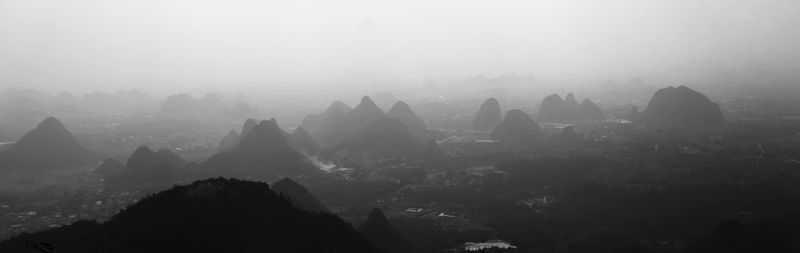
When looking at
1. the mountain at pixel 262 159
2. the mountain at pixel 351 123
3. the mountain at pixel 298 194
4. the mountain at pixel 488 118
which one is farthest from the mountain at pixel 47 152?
the mountain at pixel 488 118

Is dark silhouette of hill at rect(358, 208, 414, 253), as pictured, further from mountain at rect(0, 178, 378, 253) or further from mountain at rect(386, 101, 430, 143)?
mountain at rect(386, 101, 430, 143)

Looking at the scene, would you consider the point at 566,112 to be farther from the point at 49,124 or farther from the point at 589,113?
the point at 49,124

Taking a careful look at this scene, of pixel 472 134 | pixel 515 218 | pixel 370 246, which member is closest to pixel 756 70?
pixel 472 134

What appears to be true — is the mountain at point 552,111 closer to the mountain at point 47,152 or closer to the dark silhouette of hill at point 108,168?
the dark silhouette of hill at point 108,168

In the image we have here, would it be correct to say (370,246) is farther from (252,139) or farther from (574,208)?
(252,139)

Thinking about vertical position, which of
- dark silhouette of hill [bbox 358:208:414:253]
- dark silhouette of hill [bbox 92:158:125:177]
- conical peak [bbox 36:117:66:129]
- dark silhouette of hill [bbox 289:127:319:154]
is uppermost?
conical peak [bbox 36:117:66:129]

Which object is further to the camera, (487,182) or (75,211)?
(487,182)

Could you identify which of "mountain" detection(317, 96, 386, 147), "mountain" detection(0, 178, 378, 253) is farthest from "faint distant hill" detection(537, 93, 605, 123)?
"mountain" detection(0, 178, 378, 253)

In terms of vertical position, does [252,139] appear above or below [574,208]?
above
